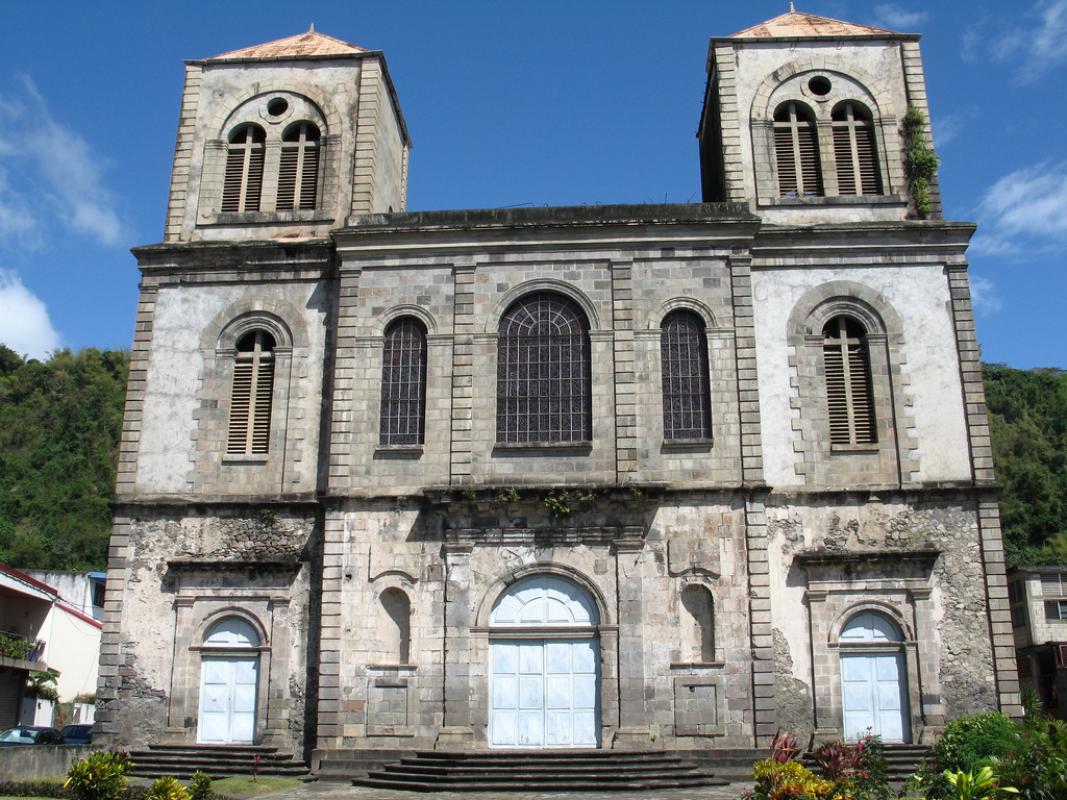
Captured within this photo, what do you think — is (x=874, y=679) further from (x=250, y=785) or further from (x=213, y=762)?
(x=213, y=762)

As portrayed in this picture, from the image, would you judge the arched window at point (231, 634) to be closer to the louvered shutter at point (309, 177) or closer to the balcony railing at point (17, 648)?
the louvered shutter at point (309, 177)

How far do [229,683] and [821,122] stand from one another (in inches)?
611

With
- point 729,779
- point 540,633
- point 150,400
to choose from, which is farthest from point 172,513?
point 729,779

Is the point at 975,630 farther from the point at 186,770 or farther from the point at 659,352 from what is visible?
the point at 186,770

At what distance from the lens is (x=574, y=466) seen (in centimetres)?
1905

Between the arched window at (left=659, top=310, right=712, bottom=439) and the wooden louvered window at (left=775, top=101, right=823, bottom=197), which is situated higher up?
the wooden louvered window at (left=775, top=101, right=823, bottom=197)

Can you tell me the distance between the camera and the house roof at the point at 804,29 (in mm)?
22078

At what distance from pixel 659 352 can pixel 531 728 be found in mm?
6947

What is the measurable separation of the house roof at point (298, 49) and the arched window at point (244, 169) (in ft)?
5.50

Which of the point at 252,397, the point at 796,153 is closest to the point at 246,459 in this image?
the point at 252,397

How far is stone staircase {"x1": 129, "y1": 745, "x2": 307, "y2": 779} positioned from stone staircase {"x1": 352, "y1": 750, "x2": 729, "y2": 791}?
1444 mm

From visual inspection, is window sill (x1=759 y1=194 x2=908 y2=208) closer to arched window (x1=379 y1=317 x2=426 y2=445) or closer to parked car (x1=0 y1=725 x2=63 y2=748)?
arched window (x1=379 y1=317 x2=426 y2=445)

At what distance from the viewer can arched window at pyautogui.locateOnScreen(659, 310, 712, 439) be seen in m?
19.2

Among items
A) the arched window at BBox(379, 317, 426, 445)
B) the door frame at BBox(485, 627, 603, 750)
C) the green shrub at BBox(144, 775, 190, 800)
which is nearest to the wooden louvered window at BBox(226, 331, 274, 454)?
the arched window at BBox(379, 317, 426, 445)
